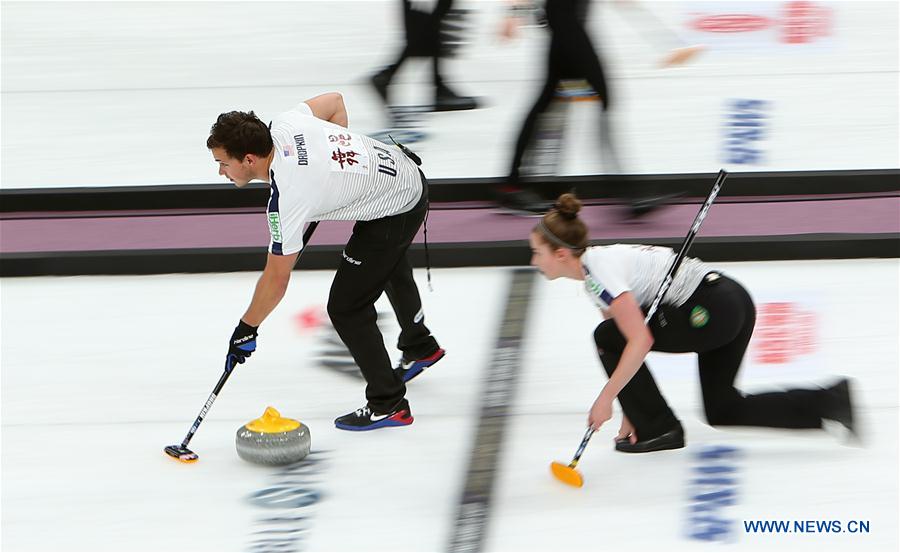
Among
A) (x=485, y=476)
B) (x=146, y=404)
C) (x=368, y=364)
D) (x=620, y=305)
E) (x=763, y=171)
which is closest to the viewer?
(x=620, y=305)

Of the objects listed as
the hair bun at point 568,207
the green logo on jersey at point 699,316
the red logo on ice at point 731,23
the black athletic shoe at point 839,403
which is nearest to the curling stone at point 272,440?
the hair bun at point 568,207

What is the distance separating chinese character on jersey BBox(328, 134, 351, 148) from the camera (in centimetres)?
376

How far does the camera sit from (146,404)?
13.8 ft

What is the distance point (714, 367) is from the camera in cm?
364

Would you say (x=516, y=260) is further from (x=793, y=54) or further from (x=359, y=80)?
(x=793, y=54)

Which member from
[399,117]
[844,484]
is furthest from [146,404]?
[399,117]

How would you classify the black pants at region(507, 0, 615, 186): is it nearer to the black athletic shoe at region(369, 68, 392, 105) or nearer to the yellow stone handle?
the black athletic shoe at region(369, 68, 392, 105)

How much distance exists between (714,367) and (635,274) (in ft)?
1.29

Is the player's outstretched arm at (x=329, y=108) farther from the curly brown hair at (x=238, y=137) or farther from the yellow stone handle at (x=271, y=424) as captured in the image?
the yellow stone handle at (x=271, y=424)

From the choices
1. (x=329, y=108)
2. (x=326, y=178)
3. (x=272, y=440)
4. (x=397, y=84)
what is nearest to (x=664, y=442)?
(x=272, y=440)

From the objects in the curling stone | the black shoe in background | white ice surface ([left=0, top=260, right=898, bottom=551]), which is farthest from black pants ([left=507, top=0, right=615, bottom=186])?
the curling stone

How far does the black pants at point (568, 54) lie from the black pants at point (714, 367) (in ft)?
6.02

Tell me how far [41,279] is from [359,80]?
8.59ft

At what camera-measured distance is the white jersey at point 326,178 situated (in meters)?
3.60
